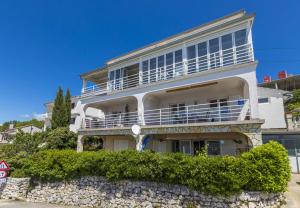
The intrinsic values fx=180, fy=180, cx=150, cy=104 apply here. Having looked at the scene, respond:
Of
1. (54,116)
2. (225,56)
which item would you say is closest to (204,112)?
(225,56)

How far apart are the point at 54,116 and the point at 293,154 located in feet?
97.8

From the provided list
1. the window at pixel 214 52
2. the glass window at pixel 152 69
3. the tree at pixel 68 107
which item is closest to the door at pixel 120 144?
the glass window at pixel 152 69

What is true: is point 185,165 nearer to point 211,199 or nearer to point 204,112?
point 211,199

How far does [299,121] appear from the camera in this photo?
19.3 meters

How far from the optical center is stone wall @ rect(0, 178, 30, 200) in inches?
605

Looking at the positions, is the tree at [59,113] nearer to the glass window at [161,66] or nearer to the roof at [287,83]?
the glass window at [161,66]

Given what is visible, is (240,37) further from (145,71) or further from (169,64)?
(145,71)

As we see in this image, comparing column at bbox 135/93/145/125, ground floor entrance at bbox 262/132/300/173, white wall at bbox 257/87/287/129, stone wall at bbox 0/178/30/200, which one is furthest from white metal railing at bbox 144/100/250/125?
stone wall at bbox 0/178/30/200

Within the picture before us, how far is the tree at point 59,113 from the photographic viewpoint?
27359 millimetres

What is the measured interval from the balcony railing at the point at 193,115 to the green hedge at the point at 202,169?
12.7ft

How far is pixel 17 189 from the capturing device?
15.4m

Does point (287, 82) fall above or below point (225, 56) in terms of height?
above

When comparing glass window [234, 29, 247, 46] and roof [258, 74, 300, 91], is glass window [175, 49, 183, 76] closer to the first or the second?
glass window [234, 29, 247, 46]

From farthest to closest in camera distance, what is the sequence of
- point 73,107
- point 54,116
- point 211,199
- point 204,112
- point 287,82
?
point 73,107
point 287,82
point 54,116
point 204,112
point 211,199
